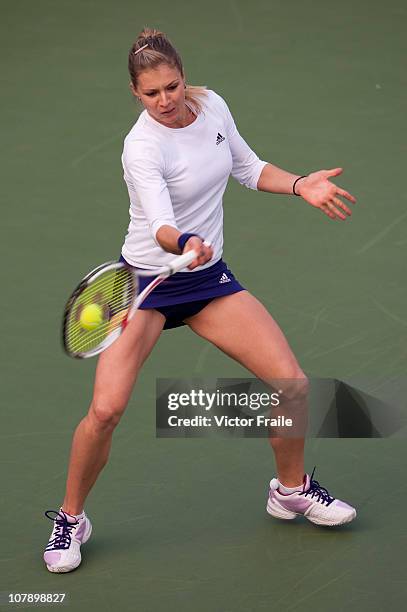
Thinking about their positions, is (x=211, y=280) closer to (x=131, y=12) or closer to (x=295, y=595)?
(x=295, y=595)

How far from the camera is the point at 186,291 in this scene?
5.98m

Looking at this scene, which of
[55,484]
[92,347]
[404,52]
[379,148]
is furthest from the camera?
[404,52]

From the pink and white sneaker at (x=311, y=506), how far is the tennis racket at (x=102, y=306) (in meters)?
1.16

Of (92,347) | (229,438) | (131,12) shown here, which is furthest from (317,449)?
(131,12)

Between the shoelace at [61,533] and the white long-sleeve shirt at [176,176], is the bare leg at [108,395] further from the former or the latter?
the white long-sleeve shirt at [176,176]

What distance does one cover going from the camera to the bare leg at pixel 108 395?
5824 millimetres

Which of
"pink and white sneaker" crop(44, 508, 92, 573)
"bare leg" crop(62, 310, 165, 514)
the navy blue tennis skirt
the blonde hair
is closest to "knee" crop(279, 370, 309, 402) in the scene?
the navy blue tennis skirt

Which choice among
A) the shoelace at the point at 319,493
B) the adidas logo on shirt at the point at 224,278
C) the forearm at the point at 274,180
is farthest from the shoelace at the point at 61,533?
the forearm at the point at 274,180

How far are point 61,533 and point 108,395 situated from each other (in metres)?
0.67

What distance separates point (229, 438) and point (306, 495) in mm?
742

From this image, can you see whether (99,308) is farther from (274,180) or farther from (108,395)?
(274,180)

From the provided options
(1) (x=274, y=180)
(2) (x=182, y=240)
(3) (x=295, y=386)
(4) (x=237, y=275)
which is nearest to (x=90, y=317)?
(2) (x=182, y=240)

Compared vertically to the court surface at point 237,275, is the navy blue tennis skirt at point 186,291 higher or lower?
higher

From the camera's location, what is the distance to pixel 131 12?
11.6 m
